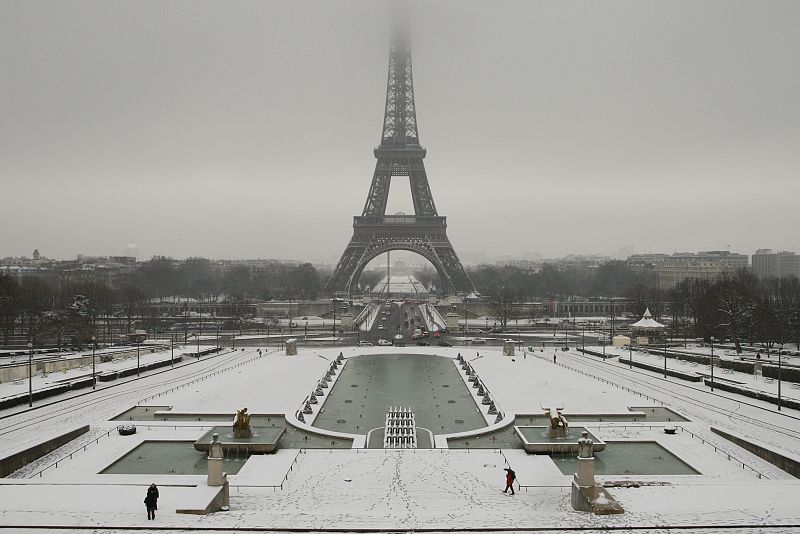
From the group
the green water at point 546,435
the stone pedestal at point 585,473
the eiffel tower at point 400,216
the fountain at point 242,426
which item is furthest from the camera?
the eiffel tower at point 400,216

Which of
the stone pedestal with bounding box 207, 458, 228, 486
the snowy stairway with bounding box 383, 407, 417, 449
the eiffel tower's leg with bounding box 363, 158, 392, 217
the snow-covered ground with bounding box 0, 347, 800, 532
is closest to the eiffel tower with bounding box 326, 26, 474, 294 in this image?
the eiffel tower's leg with bounding box 363, 158, 392, 217

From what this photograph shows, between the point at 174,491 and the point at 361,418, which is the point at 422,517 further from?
the point at 361,418

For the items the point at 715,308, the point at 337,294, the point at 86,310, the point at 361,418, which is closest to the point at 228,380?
the point at 361,418

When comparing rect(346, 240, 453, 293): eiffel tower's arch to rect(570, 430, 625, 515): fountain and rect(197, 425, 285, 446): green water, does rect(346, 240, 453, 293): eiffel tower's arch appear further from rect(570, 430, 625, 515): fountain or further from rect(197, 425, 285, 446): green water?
rect(570, 430, 625, 515): fountain

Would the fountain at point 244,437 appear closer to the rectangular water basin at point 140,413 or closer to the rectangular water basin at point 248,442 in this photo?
the rectangular water basin at point 248,442

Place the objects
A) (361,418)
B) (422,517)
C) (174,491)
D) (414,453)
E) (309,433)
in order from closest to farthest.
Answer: (422,517)
(174,491)
(414,453)
(309,433)
(361,418)

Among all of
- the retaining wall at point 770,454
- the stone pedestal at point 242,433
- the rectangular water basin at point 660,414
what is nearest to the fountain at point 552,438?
the retaining wall at point 770,454

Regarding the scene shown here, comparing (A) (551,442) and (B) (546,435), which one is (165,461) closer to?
(A) (551,442)
